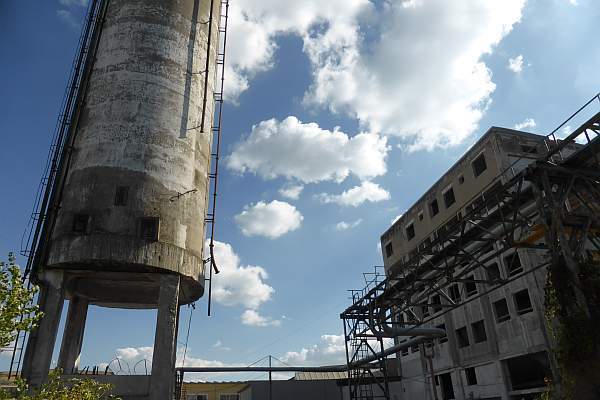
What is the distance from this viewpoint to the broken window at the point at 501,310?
84.2ft

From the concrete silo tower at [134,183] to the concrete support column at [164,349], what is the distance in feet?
0.11

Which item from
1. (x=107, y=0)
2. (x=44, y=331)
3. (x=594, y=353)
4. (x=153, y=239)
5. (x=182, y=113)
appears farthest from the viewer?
(x=107, y=0)

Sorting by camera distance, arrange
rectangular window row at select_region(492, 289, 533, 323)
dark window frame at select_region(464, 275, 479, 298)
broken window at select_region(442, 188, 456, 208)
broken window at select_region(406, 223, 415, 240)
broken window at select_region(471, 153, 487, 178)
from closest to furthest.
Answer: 1. rectangular window row at select_region(492, 289, 533, 323)
2. broken window at select_region(471, 153, 487, 178)
3. dark window frame at select_region(464, 275, 479, 298)
4. broken window at select_region(442, 188, 456, 208)
5. broken window at select_region(406, 223, 415, 240)

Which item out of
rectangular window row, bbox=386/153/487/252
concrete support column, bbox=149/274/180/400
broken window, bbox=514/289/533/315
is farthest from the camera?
rectangular window row, bbox=386/153/487/252

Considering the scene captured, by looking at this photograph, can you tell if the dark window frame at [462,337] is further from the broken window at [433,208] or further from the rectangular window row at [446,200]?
the broken window at [433,208]

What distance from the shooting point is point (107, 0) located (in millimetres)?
21531

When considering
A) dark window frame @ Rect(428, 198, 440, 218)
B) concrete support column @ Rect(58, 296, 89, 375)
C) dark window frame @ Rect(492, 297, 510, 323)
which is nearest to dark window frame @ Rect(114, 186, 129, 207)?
concrete support column @ Rect(58, 296, 89, 375)

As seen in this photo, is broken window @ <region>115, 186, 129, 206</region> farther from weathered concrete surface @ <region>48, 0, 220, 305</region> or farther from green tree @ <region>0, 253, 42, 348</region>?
green tree @ <region>0, 253, 42, 348</region>

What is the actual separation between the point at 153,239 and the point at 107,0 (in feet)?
41.4

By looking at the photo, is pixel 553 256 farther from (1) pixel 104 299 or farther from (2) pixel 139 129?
(1) pixel 104 299

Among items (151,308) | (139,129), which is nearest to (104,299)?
(151,308)

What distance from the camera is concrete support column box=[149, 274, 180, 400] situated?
1498cm

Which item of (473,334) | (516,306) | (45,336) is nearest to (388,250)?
(473,334)

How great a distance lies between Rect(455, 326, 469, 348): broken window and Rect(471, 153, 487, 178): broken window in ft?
33.3
